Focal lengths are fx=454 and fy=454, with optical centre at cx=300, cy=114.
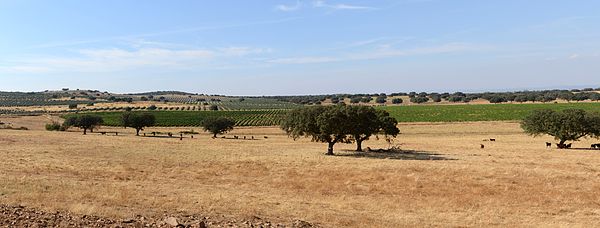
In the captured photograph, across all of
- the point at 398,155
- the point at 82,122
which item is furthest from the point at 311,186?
the point at 82,122

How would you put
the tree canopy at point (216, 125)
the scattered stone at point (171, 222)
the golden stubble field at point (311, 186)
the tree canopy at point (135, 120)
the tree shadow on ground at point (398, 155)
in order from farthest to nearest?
the tree canopy at point (135, 120) < the tree canopy at point (216, 125) < the tree shadow on ground at point (398, 155) < the golden stubble field at point (311, 186) < the scattered stone at point (171, 222)

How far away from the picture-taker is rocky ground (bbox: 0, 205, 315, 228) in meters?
16.1

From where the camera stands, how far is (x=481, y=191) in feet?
115

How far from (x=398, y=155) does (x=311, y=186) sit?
27629mm

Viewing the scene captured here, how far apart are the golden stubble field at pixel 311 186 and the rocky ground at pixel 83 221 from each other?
1.37 m

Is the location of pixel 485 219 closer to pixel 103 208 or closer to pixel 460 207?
pixel 460 207

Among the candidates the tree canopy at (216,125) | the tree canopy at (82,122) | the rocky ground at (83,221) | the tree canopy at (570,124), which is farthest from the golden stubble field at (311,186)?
the tree canopy at (82,122)

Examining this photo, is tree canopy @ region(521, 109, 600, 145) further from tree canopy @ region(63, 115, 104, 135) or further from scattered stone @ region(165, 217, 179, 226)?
tree canopy @ region(63, 115, 104, 135)

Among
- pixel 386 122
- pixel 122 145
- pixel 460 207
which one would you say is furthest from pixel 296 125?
pixel 460 207

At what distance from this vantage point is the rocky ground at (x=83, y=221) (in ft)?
53.0

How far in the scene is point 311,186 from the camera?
36094 mm

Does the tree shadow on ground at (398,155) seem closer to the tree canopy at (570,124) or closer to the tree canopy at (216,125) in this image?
the tree canopy at (570,124)

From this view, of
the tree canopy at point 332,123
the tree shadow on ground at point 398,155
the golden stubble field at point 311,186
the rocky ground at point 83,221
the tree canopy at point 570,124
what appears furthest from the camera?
the tree canopy at point 570,124

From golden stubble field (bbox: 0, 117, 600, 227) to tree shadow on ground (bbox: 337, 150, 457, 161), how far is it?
100 cm
